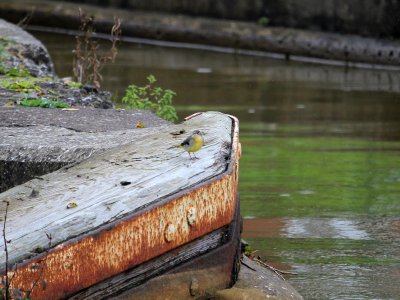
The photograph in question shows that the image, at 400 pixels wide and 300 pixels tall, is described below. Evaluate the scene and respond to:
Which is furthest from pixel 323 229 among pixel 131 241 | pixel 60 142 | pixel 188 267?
pixel 131 241

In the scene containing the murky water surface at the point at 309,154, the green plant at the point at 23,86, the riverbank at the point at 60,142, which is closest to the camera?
the riverbank at the point at 60,142

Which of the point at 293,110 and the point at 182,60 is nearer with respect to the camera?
the point at 293,110

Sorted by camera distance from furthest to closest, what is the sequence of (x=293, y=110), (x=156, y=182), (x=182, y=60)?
(x=182, y=60) → (x=293, y=110) → (x=156, y=182)

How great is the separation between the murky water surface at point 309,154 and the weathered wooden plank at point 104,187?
3.37ft

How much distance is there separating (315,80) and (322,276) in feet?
24.3

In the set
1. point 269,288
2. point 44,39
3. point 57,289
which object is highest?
point 57,289

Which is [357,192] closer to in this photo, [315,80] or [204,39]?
[315,80]

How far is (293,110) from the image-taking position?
10188mm

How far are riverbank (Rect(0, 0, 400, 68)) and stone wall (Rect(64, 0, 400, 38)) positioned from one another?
0.50 feet

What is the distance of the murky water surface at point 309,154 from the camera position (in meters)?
5.33

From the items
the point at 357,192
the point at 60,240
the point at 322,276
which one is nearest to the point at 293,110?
the point at 357,192

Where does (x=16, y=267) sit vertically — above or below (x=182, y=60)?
above

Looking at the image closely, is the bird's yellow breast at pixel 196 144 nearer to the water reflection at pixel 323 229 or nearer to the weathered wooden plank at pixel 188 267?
the weathered wooden plank at pixel 188 267

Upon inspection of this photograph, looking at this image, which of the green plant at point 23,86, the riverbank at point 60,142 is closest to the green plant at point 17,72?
the green plant at point 23,86
